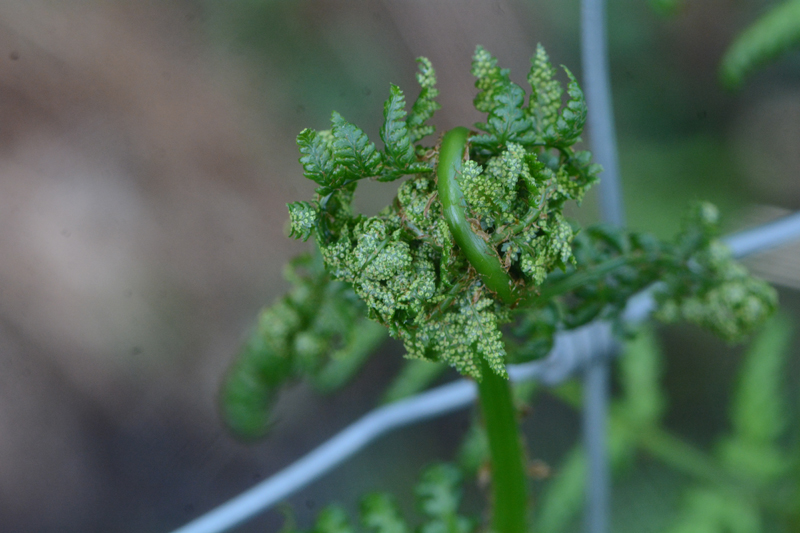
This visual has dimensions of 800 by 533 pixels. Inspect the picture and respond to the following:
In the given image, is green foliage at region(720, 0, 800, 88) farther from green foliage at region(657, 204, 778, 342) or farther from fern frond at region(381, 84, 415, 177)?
fern frond at region(381, 84, 415, 177)

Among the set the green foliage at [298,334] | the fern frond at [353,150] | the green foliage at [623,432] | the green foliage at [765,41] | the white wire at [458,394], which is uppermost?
Answer: the green foliage at [765,41]

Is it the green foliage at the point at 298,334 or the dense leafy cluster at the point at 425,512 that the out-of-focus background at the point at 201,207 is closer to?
the green foliage at the point at 298,334

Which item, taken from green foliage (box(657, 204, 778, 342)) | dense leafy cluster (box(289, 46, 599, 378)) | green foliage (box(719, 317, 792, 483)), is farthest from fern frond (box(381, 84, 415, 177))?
green foliage (box(719, 317, 792, 483))

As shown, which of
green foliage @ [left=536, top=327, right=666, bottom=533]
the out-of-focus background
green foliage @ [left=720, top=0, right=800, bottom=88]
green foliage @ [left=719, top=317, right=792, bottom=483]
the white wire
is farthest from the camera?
the out-of-focus background

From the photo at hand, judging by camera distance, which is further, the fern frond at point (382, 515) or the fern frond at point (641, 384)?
the fern frond at point (641, 384)

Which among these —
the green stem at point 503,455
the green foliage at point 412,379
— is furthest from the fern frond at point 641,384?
the green stem at point 503,455

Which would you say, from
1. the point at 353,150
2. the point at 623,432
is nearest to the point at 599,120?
the point at 353,150

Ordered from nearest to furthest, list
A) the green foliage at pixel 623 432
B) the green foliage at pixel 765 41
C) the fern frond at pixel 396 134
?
1. the fern frond at pixel 396 134
2. the green foliage at pixel 765 41
3. the green foliage at pixel 623 432

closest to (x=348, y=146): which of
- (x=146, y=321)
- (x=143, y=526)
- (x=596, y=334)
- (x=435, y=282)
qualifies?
(x=435, y=282)
